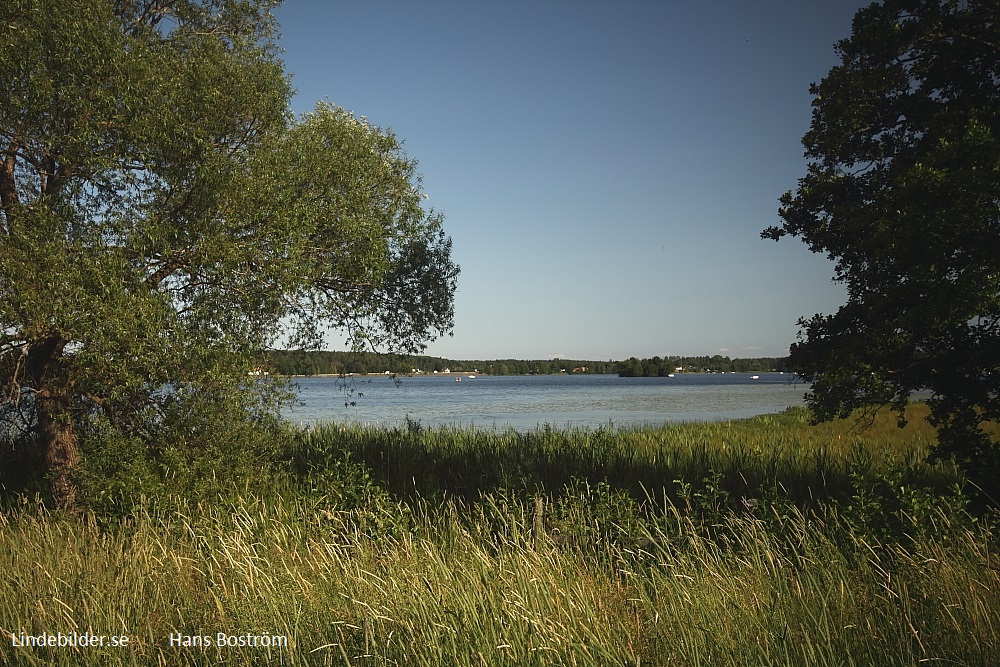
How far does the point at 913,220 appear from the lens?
7.79 meters

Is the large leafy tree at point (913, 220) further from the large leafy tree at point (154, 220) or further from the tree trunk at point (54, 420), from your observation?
the tree trunk at point (54, 420)

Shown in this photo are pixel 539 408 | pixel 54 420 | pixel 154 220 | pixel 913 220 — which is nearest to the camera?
pixel 913 220

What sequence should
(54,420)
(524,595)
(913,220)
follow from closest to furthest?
(524,595), (913,220), (54,420)

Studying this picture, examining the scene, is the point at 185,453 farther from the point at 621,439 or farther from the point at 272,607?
the point at 621,439

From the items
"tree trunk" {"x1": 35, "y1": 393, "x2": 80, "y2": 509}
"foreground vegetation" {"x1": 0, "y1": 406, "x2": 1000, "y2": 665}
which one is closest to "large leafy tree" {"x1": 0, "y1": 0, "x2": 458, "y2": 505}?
"tree trunk" {"x1": 35, "y1": 393, "x2": 80, "y2": 509}

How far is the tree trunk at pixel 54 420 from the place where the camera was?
35.7ft

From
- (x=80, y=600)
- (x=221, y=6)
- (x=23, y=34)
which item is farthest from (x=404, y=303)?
(x=80, y=600)

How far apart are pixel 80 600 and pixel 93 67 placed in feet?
23.6

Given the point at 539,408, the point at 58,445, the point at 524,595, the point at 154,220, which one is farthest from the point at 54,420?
the point at 539,408

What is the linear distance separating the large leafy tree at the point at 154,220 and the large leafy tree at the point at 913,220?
707 centimetres

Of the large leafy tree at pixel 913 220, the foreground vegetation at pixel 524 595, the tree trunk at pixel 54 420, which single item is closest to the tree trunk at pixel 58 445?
the tree trunk at pixel 54 420

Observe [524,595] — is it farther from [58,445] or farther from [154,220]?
[58,445]

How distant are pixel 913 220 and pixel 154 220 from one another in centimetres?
957

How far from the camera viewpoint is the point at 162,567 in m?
6.93
